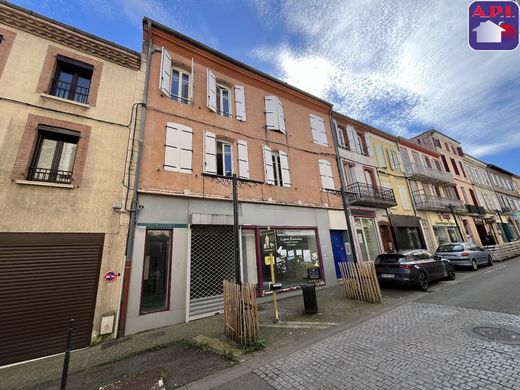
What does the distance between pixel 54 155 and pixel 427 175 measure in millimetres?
24125

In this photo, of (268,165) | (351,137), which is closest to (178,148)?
(268,165)

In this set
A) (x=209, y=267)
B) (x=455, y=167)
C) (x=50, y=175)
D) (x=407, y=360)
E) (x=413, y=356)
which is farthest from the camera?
(x=455, y=167)

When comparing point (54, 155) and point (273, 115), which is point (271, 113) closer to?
point (273, 115)

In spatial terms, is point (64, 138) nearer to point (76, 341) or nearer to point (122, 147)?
point (122, 147)

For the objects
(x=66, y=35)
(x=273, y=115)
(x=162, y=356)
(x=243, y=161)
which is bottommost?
(x=162, y=356)

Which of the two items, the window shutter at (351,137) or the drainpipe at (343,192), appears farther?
the window shutter at (351,137)

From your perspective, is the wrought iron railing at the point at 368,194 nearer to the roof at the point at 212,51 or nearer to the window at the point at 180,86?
the roof at the point at 212,51

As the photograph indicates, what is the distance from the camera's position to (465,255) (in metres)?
12.6

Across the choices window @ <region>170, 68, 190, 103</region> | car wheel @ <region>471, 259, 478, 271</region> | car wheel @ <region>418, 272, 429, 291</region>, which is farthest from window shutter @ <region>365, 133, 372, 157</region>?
window @ <region>170, 68, 190, 103</region>

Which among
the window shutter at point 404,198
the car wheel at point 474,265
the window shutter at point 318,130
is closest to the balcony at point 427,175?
the window shutter at point 404,198

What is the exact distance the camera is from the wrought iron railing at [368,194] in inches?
513

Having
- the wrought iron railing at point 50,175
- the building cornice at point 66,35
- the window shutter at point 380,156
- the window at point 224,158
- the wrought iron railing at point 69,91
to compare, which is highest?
the building cornice at point 66,35

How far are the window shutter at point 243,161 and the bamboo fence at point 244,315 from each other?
5364 mm

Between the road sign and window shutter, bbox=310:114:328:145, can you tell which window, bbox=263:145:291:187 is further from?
the road sign
